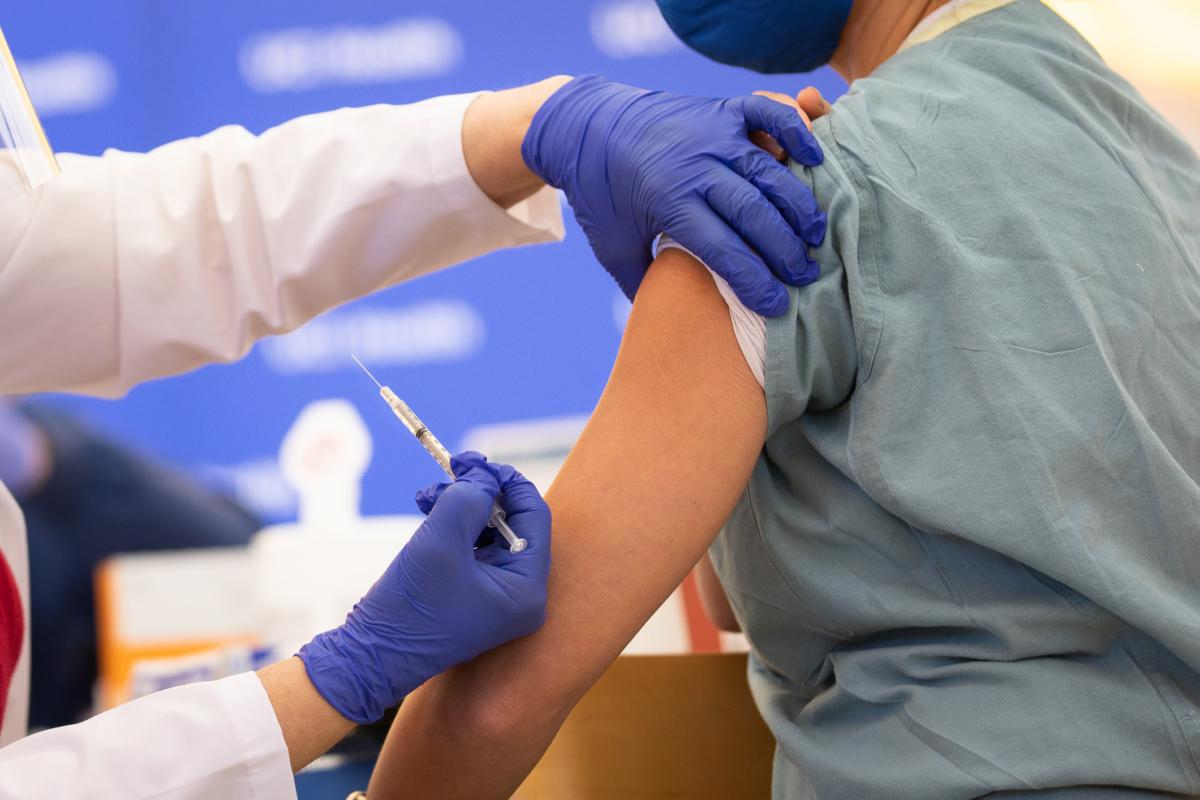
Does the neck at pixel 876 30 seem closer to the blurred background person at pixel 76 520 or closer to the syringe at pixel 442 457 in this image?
the syringe at pixel 442 457

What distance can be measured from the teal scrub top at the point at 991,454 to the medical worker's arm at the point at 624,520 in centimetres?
6

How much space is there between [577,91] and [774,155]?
27 centimetres

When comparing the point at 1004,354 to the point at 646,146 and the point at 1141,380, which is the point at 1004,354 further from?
the point at 646,146

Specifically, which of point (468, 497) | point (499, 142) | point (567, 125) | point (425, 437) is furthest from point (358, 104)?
point (468, 497)

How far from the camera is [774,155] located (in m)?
1.05

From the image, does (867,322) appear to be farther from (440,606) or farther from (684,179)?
(440,606)

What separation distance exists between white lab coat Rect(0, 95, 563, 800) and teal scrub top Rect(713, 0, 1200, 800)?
0.58 metres

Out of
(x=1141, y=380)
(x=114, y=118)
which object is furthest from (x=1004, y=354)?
(x=114, y=118)

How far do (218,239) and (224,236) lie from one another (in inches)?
0.5

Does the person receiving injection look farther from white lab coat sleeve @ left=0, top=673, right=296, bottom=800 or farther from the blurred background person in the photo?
the blurred background person

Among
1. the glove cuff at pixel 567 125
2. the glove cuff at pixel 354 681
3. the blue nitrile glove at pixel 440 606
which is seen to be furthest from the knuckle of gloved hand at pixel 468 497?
the glove cuff at pixel 567 125

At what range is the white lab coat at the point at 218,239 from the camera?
4.55 feet

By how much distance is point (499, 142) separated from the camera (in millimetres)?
1345

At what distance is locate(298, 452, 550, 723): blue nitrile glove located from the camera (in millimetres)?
934
